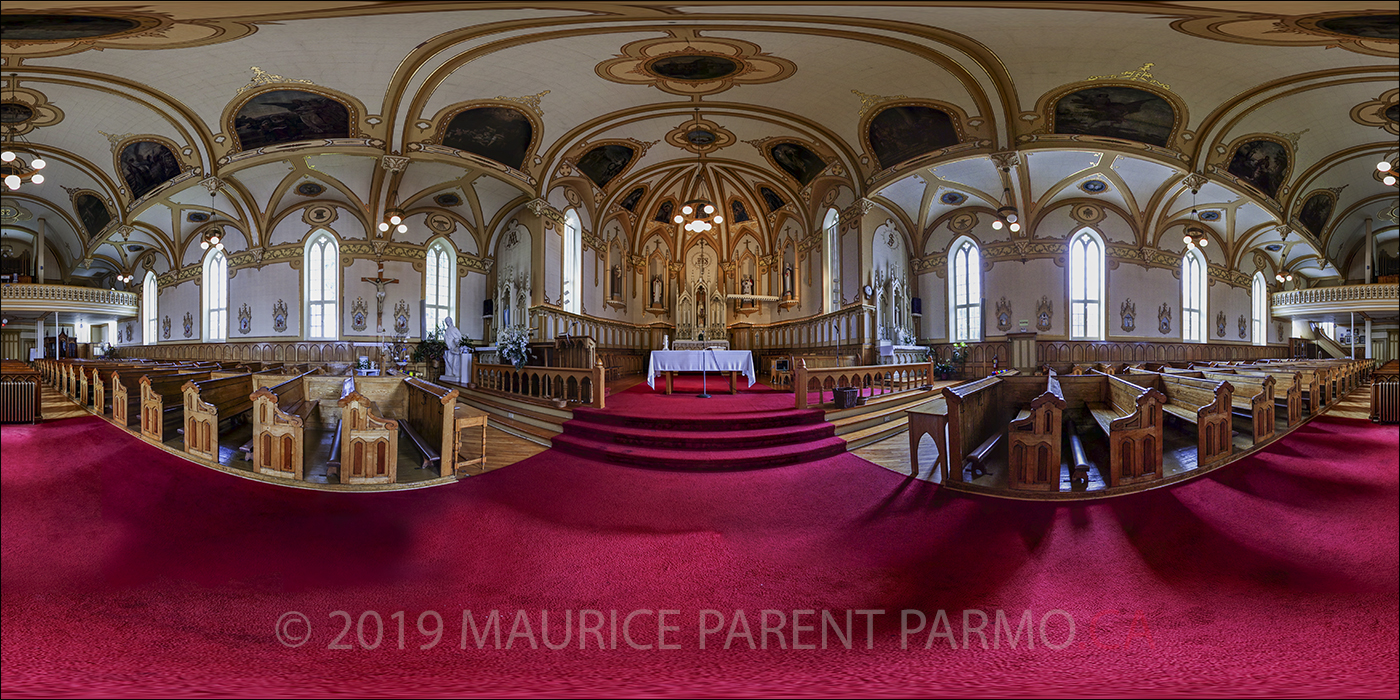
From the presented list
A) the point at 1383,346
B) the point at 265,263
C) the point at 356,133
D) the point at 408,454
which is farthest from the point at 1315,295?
the point at 265,263

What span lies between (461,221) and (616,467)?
11345mm

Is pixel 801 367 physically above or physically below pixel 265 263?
below

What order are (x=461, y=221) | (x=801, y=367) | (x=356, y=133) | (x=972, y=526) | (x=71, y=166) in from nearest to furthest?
(x=972, y=526) → (x=71, y=166) → (x=801, y=367) → (x=356, y=133) → (x=461, y=221)

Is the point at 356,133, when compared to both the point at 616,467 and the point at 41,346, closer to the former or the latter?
the point at 41,346

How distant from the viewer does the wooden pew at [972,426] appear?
267cm

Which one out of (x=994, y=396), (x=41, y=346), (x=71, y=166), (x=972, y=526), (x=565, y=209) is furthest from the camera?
(x=565, y=209)

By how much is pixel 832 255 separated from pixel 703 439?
9.03 metres

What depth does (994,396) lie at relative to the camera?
3686mm

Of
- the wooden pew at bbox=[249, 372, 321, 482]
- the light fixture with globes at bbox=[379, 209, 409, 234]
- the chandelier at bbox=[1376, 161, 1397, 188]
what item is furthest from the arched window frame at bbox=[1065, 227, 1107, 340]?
the light fixture with globes at bbox=[379, 209, 409, 234]

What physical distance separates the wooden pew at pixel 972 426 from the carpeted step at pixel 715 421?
132 centimetres

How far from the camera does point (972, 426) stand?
9.79 ft

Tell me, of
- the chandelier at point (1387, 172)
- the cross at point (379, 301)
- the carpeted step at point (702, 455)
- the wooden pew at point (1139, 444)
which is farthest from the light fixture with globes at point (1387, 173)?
the cross at point (379, 301)

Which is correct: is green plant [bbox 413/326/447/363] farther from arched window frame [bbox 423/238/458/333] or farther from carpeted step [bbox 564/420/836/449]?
carpeted step [bbox 564/420/836/449]

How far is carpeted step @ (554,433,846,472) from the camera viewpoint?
10.6ft
